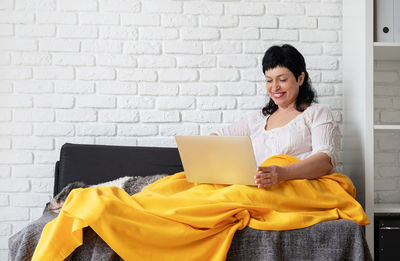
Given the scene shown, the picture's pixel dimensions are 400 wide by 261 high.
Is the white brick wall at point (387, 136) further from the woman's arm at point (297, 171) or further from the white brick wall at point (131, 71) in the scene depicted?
the woman's arm at point (297, 171)

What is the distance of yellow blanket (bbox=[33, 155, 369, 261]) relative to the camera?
4.77ft

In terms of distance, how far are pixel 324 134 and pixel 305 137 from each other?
0.10 meters

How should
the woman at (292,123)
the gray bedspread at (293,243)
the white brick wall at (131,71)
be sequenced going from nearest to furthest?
the gray bedspread at (293,243) < the woman at (292,123) < the white brick wall at (131,71)

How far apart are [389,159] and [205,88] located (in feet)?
3.84

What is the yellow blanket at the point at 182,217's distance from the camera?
146 cm

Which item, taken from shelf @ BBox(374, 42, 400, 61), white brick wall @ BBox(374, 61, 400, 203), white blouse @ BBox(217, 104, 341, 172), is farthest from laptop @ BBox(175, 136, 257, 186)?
white brick wall @ BBox(374, 61, 400, 203)

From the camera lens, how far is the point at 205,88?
260 centimetres

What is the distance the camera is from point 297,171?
1833mm

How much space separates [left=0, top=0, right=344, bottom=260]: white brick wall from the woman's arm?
0.77 meters

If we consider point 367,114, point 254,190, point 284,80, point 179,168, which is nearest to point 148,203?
point 254,190

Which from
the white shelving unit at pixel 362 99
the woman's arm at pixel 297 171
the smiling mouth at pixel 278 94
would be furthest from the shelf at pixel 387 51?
the woman's arm at pixel 297 171

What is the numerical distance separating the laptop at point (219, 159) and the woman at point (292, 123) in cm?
30

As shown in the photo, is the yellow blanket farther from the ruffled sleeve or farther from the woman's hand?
the ruffled sleeve

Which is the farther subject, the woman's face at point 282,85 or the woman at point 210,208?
the woman's face at point 282,85
